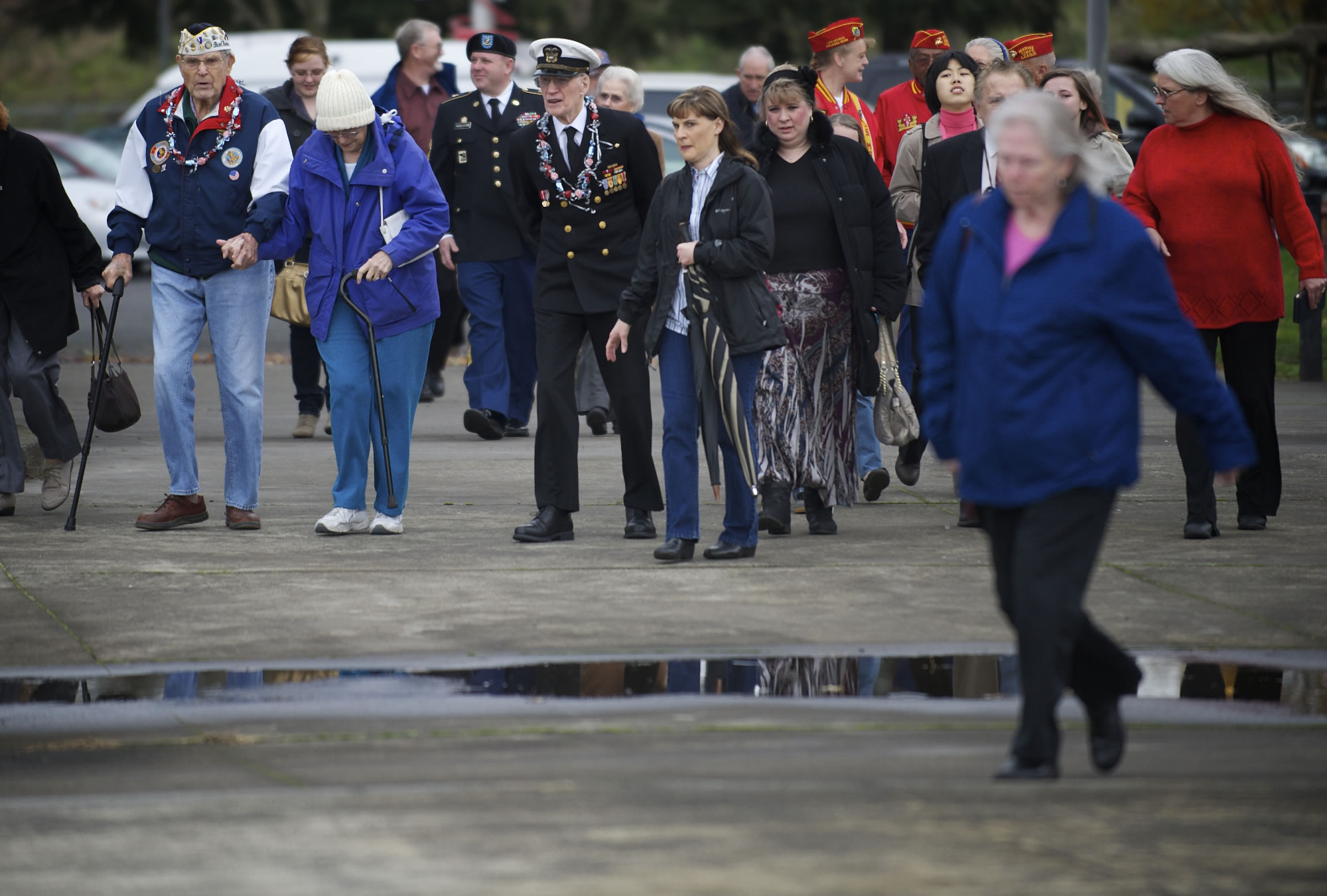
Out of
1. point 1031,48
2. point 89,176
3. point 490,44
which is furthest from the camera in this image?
point 89,176

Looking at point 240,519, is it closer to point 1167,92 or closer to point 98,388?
point 98,388

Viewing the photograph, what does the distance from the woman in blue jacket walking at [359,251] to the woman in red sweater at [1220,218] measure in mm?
2976

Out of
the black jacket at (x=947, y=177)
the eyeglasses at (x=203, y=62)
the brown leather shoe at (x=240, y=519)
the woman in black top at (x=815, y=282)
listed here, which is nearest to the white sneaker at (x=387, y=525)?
the brown leather shoe at (x=240, y=519)

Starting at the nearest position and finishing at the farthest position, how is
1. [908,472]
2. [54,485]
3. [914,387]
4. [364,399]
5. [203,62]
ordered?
1. [203,62]
2. [364,399]
3. [54,485]
4. [914,387]
5. [908,472]

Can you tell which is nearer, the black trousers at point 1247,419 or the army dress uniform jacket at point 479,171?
the black trousers at point 1247,419

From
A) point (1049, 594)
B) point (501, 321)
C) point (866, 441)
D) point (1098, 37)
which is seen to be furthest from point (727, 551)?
point (1098, 37)

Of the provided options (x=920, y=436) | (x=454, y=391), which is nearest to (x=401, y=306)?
(x=920, y=436)

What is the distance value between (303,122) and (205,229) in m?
3.47

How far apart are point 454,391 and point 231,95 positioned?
19.6ft

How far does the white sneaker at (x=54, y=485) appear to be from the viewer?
925 centimetres

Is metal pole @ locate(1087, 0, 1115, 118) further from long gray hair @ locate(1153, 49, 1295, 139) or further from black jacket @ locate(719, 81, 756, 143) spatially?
long gray hair @ locate(1153, 49, 1295, 139)

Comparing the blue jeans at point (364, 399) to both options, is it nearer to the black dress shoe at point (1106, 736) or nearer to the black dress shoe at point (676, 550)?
the black dress shoe at point (676, 550)

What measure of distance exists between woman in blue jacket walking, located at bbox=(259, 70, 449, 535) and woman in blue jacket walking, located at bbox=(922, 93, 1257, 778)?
157 inches

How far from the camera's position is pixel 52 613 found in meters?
6.98
